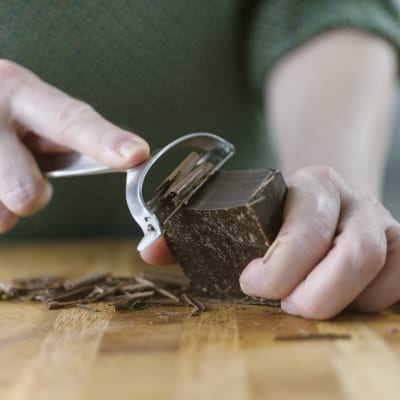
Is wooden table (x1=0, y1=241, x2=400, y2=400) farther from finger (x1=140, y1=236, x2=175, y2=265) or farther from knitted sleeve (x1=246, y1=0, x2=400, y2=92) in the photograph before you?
knitted sleeve (x1=246, y1=0, x2=400, y2=92)

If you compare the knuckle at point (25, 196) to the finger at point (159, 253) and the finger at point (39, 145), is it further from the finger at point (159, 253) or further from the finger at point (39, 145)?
the finger at point (159, 253)

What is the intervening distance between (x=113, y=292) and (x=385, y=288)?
0.63 metres

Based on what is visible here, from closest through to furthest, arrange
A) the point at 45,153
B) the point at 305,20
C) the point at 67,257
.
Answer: the point at 45,153
the point at 67,257
the point at 305,20

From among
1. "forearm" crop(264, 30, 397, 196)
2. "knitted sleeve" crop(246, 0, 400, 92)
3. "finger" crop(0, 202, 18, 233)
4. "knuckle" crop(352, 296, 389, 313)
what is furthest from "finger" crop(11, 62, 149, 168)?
"knitted sleeve" crop(246, 0, 400, 92)

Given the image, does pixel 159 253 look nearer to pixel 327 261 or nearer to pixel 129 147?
pixel 129 147

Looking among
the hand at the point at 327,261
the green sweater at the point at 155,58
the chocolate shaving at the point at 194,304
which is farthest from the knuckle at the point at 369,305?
the green sweater at the point at 155,58

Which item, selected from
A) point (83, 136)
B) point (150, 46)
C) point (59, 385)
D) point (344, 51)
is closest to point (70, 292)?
point (83, 136)

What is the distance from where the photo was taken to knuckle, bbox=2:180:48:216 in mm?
1655

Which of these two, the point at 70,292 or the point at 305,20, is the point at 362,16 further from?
the point at 70,292

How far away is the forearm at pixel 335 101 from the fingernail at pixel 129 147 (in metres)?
0.83

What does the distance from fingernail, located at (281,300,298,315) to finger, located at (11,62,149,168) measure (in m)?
0.43

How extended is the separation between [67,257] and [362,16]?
53.3 inches

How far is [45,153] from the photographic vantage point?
1829 millimetres

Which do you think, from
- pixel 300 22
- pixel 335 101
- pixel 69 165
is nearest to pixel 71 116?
pixel 69 165
